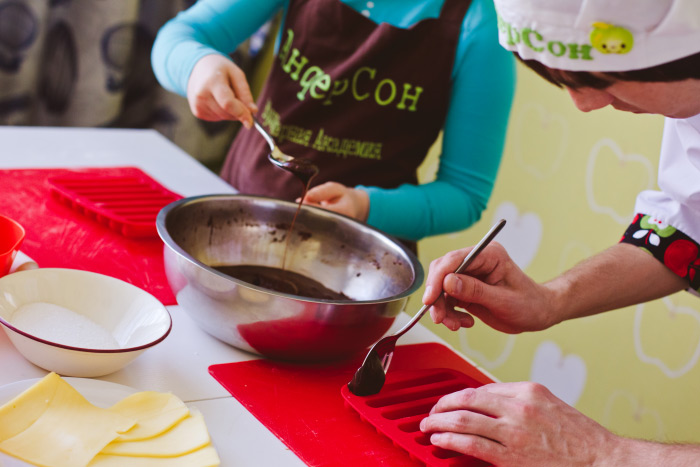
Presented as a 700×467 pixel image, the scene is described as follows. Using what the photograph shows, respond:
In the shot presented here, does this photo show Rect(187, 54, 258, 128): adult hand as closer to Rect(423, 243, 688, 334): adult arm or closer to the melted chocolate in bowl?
the melted chocolate in bowl

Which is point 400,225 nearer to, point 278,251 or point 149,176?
point 278,251

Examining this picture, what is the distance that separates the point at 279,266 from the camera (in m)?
1.17

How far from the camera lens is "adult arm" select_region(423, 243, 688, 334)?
0.98 m

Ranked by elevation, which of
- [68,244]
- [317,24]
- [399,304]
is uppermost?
[317,24]

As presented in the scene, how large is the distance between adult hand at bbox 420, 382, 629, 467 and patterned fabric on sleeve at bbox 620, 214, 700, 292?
0.46 metres

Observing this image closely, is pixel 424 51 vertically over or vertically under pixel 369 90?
over

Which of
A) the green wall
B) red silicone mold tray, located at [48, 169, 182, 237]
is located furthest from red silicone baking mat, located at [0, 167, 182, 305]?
the green wall

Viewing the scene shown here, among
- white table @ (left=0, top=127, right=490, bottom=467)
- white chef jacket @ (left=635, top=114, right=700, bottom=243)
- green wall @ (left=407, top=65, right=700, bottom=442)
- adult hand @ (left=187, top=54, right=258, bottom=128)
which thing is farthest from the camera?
green wall @ (left=407, top=65, right=700, bottom=442)

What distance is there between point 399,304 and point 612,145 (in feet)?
4.38

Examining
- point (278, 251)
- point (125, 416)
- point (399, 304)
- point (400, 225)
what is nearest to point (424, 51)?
point (400, 225)

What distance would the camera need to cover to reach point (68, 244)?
1118mm

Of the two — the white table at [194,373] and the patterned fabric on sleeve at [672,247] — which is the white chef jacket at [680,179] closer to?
the patterned fabric on sleeve at [672,247]

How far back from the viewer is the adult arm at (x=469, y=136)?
1480 mm

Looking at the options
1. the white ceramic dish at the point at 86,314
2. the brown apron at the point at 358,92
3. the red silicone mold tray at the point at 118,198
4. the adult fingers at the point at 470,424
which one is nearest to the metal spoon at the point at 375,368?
the adult fingers at the point at 470,424
